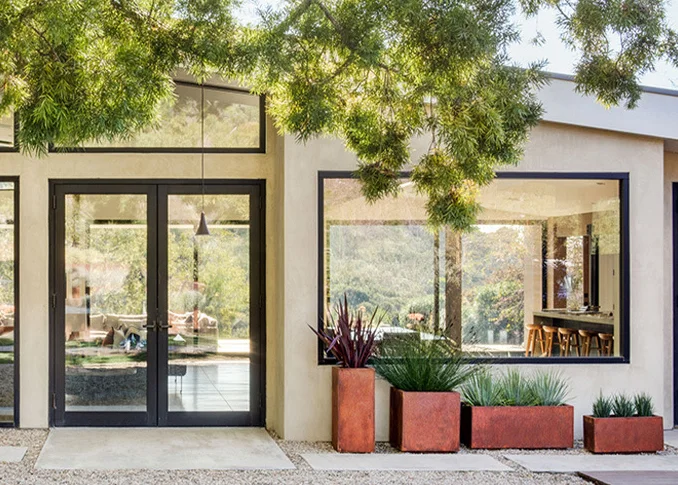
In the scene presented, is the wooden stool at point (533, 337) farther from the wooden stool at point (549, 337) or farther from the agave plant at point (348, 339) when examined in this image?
the agave plant at point (348, 339)

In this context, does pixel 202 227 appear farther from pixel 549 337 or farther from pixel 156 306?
pixel 549 337

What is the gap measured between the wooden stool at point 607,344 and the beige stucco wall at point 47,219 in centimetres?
300

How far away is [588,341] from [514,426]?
1265 mm

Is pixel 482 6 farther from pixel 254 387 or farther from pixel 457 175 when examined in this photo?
pixel 254 387

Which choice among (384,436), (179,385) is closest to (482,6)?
(384,436)

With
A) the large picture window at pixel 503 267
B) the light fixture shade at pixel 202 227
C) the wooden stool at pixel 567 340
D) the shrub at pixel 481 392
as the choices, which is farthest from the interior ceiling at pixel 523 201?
the shrub at pixel 481 392

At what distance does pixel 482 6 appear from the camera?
6.51 meters

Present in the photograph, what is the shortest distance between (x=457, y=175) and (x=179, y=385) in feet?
13.0

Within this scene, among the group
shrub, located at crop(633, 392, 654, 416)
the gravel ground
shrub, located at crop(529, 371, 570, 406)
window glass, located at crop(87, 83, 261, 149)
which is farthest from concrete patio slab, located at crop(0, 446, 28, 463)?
shrub, located at crop(633, 392, 654, 416)

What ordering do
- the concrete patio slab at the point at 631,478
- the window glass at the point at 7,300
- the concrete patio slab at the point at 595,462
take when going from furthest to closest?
the window glass at the point at 7,300, the concrete patio slab at the point at 595,462, the concrete patio slab at the point at 631,478

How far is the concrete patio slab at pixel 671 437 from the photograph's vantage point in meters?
9.10

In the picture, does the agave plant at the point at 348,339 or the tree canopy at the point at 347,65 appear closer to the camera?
the tree canopy at the point at 347,65

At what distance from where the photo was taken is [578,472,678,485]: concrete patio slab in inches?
281

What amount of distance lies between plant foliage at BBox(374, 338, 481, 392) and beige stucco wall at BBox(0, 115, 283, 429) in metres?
1.06
